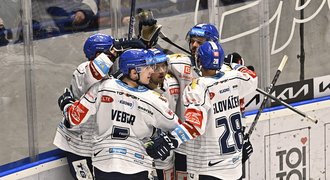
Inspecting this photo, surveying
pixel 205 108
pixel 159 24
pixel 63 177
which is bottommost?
pixel 63 177

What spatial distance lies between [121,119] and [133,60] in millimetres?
290

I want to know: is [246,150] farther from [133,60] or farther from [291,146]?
[133,60]

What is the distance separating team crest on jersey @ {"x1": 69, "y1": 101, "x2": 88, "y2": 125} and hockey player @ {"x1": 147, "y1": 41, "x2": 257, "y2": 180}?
1.17ft

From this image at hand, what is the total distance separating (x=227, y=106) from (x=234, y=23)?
1205 mm

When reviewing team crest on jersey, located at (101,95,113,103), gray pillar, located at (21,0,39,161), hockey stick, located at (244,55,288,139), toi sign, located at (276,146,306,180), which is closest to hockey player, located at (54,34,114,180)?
gray pillar, located at (21,0,39,161)

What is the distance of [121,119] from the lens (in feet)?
15.4

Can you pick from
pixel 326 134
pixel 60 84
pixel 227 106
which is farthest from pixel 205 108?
pixel 326 134

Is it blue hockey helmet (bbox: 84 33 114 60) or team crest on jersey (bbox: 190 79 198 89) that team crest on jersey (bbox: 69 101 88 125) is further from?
team crest on jersey (bbox: 190 79 198 89)

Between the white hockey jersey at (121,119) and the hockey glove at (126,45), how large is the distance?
0.56 ft

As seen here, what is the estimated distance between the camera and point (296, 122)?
6.14 metres

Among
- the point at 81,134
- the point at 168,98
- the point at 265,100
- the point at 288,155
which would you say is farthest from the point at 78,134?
the point at 288,155

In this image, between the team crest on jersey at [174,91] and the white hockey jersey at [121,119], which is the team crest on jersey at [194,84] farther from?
the team crest on jersey at [174,91]

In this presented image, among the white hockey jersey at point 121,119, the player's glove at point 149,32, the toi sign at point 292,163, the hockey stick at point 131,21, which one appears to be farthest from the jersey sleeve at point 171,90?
the toi sign at point 292,163

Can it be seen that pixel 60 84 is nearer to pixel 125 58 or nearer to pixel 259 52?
pixel 125 58
